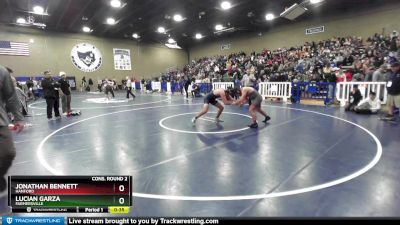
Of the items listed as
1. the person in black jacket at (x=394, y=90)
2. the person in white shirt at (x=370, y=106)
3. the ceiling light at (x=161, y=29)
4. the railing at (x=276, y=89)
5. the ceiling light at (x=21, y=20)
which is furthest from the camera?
the ceiling light at (x=161, y=29)

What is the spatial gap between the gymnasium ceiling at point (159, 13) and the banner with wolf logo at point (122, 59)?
4.61 m

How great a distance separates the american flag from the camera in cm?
2302

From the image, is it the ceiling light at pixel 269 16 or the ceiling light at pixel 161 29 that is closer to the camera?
the ceiling light at pixel 269 16

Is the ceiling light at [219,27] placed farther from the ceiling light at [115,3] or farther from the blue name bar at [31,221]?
the blue name bar at [31,221]

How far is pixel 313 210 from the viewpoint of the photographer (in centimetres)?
269

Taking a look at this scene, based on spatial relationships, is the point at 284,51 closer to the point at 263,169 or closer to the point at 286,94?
the point at 286,94

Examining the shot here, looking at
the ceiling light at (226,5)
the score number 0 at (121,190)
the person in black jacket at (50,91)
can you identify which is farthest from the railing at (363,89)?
the person in black jacket at (50,91)

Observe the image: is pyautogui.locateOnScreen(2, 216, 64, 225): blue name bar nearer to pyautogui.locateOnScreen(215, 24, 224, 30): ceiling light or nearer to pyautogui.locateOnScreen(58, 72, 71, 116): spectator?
pyautogui.locateOnScreen(58, 72, 71, 116): spectator

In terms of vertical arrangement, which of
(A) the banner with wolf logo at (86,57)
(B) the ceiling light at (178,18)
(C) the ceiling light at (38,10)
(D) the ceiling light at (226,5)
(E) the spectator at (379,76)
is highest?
(B) the ceiling light at (178,18)

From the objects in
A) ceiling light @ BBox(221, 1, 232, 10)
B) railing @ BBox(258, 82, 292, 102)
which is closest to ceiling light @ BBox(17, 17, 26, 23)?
ceiling light @ BBox(221, 1, 232, 10)

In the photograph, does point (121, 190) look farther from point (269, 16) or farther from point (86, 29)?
point (86, 29)

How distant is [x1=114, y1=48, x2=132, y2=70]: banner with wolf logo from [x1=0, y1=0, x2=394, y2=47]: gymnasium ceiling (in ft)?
15.1
